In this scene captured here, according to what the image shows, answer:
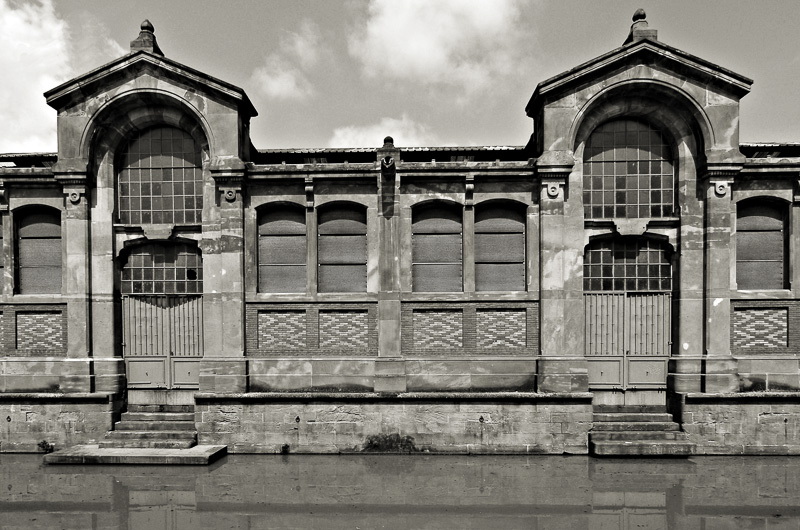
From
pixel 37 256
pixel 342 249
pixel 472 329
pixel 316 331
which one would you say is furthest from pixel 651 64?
pixel 37 256

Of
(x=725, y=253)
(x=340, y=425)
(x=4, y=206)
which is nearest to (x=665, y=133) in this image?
(x=725, y=253)

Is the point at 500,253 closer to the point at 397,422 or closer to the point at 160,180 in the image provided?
the point at 397,422

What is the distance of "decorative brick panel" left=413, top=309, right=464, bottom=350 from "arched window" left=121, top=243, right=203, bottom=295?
20.0 ft

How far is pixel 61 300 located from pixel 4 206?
117 inches

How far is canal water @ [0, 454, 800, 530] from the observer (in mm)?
7555

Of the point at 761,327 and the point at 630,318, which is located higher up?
the point at 630,318

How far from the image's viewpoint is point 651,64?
10734 mm

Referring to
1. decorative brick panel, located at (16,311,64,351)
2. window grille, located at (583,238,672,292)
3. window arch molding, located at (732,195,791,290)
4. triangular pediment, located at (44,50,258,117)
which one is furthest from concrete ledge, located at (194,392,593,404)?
triangular pediment, located at (44,50,258,117)

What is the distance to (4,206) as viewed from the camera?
1133 centimetres

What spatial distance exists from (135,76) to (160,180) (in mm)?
2716

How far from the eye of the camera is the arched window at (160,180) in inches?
459

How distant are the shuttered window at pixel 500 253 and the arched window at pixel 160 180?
7.86m

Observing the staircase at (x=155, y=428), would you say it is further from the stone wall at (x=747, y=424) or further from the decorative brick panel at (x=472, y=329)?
the stone wall at (x=747, y=424)

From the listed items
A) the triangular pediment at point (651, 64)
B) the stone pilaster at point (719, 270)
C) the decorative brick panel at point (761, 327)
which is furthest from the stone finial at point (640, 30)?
the decorative brick panel at point (761, 327)
